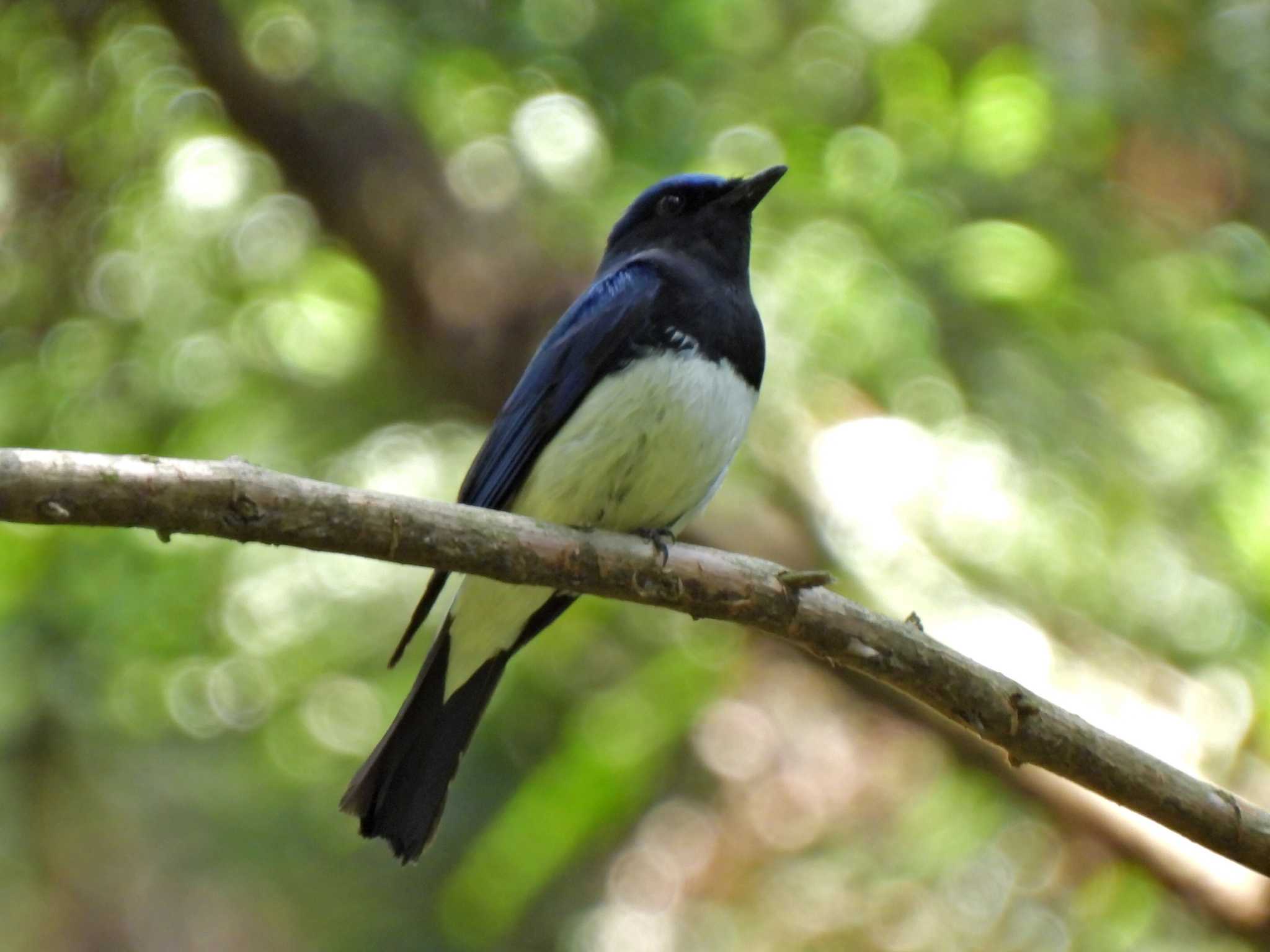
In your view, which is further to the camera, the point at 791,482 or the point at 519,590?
the point at 791,482

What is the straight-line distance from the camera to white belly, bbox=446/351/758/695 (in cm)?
385

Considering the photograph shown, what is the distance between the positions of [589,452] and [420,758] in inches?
39.3

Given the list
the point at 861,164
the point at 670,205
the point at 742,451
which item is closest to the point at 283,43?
the point at 670,205

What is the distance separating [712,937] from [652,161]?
289cm

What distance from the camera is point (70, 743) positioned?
544 cm

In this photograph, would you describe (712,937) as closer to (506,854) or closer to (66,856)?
(506,854)

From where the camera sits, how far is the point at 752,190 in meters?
4.58

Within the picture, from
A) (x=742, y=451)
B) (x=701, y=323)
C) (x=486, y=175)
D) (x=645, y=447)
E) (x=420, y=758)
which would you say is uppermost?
(x=486, y=175)

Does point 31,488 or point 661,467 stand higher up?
point 661,467

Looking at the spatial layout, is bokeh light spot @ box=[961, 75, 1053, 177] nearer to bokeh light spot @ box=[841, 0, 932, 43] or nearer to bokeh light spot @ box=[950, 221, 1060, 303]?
bokeh light spot @ box=[950, 221, 1060, 303]

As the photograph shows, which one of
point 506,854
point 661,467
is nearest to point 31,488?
point 661,467

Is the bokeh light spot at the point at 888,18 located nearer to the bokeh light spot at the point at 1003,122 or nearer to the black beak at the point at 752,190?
the bokeh light spot at the point at 1003,122

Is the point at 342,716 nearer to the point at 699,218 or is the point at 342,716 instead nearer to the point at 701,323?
the point at 699,218

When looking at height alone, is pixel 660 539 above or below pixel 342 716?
above
